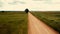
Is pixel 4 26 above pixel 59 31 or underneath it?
underneath

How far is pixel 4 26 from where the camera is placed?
52.6 inches

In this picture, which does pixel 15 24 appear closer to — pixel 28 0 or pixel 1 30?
pixel 1 30

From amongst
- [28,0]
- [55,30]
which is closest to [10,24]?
[55,30]

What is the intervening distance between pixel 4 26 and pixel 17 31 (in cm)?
15

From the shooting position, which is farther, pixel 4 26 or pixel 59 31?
pixel 4 26

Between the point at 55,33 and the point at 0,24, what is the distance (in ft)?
3.49

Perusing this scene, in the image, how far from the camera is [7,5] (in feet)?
10.5

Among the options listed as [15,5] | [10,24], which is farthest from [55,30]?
[15,5]

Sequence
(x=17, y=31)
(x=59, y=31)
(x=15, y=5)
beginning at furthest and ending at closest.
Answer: (x=15, y=5)
(x=17, y=31)
(x=59, y=31)

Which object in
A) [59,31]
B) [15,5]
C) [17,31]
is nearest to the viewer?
[59,31]

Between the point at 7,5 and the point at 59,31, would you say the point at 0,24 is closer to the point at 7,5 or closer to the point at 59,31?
the point at 59,31

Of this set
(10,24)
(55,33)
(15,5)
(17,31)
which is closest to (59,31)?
(55,33)

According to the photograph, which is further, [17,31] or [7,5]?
[7,5]

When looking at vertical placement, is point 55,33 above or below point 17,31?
above
